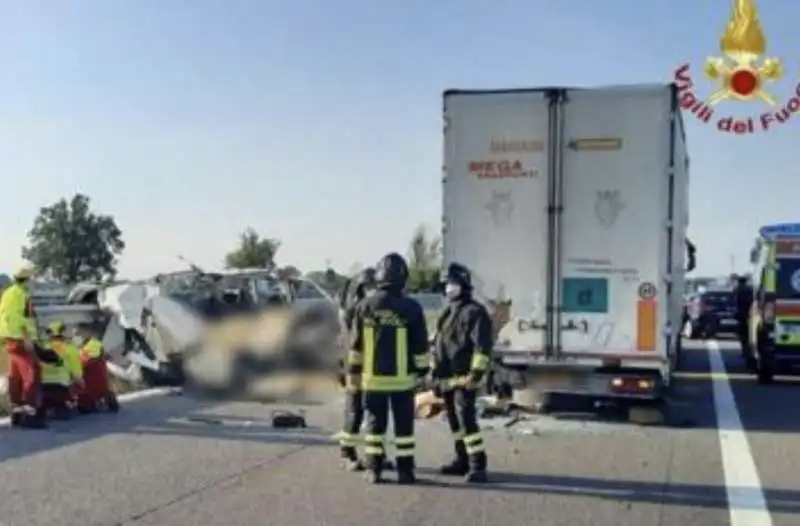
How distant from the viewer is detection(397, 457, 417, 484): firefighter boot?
29.9 ft

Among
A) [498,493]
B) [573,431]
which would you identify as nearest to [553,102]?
[573,431]

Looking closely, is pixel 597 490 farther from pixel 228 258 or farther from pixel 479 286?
pixel 228 258

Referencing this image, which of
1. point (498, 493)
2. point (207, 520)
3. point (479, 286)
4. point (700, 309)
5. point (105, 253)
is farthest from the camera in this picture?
point (105, 253)

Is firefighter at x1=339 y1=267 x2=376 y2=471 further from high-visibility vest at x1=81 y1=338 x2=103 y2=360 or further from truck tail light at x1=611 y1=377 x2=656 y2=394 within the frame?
high-visibility vest at x1=81 y1=338 x2=103 y2=360

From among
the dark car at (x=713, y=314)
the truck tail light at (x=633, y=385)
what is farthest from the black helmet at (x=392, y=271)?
the dark car at (x=713, y=314)

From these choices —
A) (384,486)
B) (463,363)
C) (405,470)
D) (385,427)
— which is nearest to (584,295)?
(463,363)

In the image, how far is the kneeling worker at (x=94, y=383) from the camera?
44.8 ft

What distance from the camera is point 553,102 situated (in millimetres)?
12797

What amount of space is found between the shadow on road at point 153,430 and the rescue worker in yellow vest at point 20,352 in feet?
0.84

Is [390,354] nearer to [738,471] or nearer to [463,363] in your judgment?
[463,363]

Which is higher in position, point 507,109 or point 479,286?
point 507,109

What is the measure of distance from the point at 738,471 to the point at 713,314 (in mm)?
22701

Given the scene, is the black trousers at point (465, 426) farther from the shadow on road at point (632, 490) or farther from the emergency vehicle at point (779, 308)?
the emergency vehicle at point (779, 308)

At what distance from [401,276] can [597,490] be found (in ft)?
7.68
